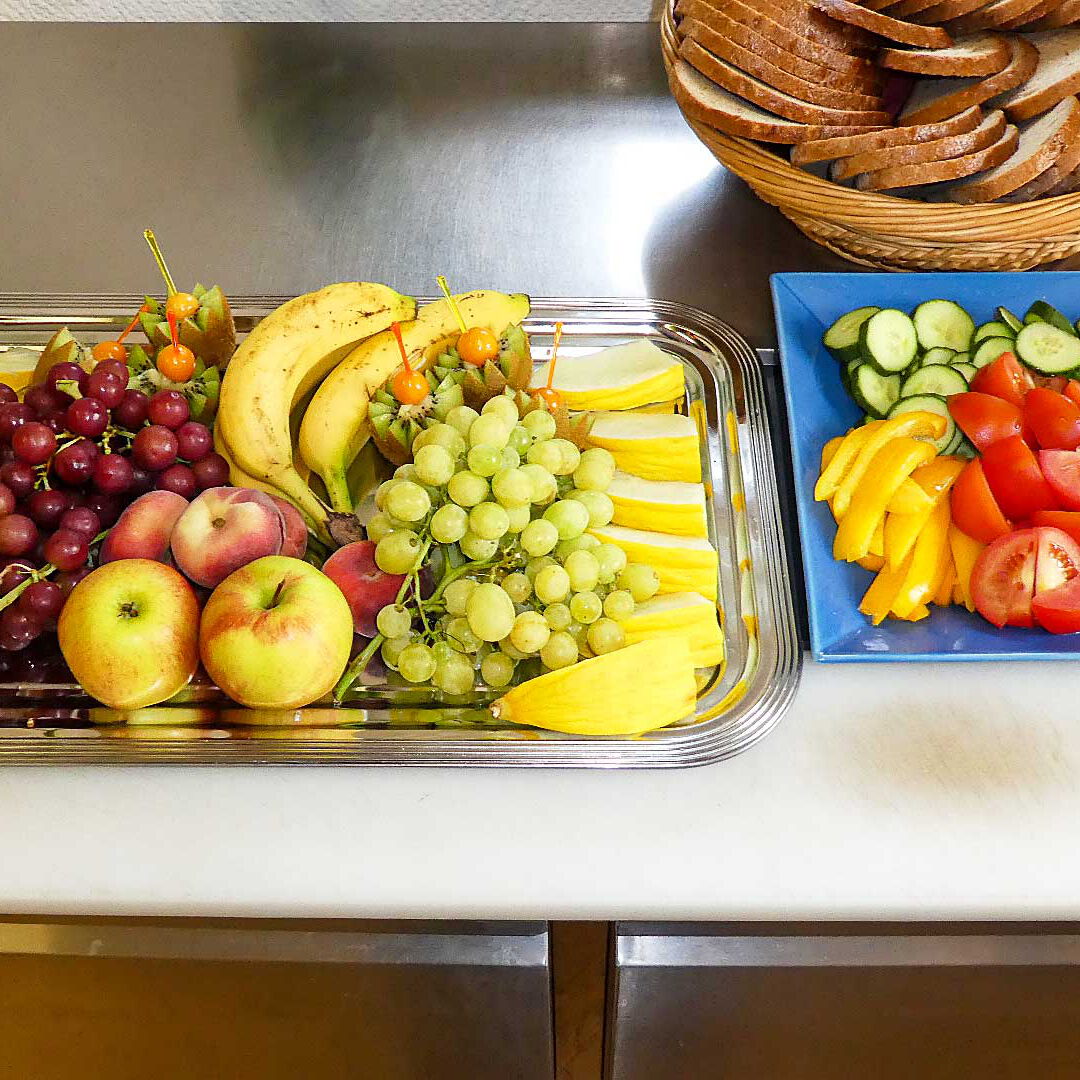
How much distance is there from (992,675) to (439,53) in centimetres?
110

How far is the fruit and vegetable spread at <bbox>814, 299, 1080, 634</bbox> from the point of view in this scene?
2.51 feet

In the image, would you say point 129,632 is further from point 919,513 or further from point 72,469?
point 919,513

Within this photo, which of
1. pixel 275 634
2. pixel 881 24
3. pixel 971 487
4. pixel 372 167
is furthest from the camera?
pixel 372 167

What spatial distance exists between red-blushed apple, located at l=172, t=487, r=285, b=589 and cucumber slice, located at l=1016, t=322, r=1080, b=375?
732mm

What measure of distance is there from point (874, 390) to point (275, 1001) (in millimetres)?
780

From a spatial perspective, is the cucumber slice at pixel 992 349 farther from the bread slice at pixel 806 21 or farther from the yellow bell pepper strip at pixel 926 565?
the bread slice at pixel 806 21

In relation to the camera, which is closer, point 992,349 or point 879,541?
point 879,541

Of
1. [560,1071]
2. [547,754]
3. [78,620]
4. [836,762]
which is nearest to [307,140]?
[78,620]

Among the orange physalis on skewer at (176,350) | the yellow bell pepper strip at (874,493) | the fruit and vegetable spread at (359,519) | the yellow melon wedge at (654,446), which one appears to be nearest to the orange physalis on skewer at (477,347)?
the fruit and vegetable spread at (359,519)

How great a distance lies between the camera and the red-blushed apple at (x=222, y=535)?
0.76m

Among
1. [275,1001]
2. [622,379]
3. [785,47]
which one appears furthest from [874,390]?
[275,1001]

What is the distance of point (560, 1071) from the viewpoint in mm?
1010

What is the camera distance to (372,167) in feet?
3.96

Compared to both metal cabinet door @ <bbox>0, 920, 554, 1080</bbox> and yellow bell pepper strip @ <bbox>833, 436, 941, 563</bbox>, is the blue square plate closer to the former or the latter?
yellow bell pepper strip @ <bbox>833, 436, 941, 563</bbox>
